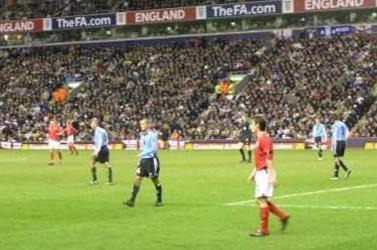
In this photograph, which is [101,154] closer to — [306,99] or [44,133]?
[306,99]

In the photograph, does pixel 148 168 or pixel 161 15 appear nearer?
pixel 148 168

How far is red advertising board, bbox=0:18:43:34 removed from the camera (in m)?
73.8

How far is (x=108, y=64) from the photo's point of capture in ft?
237

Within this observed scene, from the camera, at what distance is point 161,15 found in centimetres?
6756

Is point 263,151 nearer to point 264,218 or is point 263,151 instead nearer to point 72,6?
point 264,218

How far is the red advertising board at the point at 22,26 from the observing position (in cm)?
7375

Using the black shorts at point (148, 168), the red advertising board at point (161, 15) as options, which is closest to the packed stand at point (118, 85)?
the red advertising board at point (161, 15)

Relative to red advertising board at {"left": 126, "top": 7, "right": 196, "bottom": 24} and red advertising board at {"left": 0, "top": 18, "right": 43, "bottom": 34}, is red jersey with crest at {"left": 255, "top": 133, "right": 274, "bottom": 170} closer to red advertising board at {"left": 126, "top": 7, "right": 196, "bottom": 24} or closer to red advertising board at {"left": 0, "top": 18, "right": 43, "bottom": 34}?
red advertising board at {"left": 126, "top": 7, "right": 196, "bottom": 24}

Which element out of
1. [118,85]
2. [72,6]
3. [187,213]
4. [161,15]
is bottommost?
[187,213]

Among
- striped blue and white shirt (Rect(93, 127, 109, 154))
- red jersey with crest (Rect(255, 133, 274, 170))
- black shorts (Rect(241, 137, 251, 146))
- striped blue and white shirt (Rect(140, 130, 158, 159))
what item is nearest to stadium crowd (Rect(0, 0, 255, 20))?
black shorts (Rect(241, 137, 251, 146))

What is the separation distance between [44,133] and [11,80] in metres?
11.1

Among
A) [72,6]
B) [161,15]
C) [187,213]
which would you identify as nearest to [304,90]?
[161,15]

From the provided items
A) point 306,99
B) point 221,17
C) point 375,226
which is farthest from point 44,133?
point 375,226

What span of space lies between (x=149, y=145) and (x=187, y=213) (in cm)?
288
